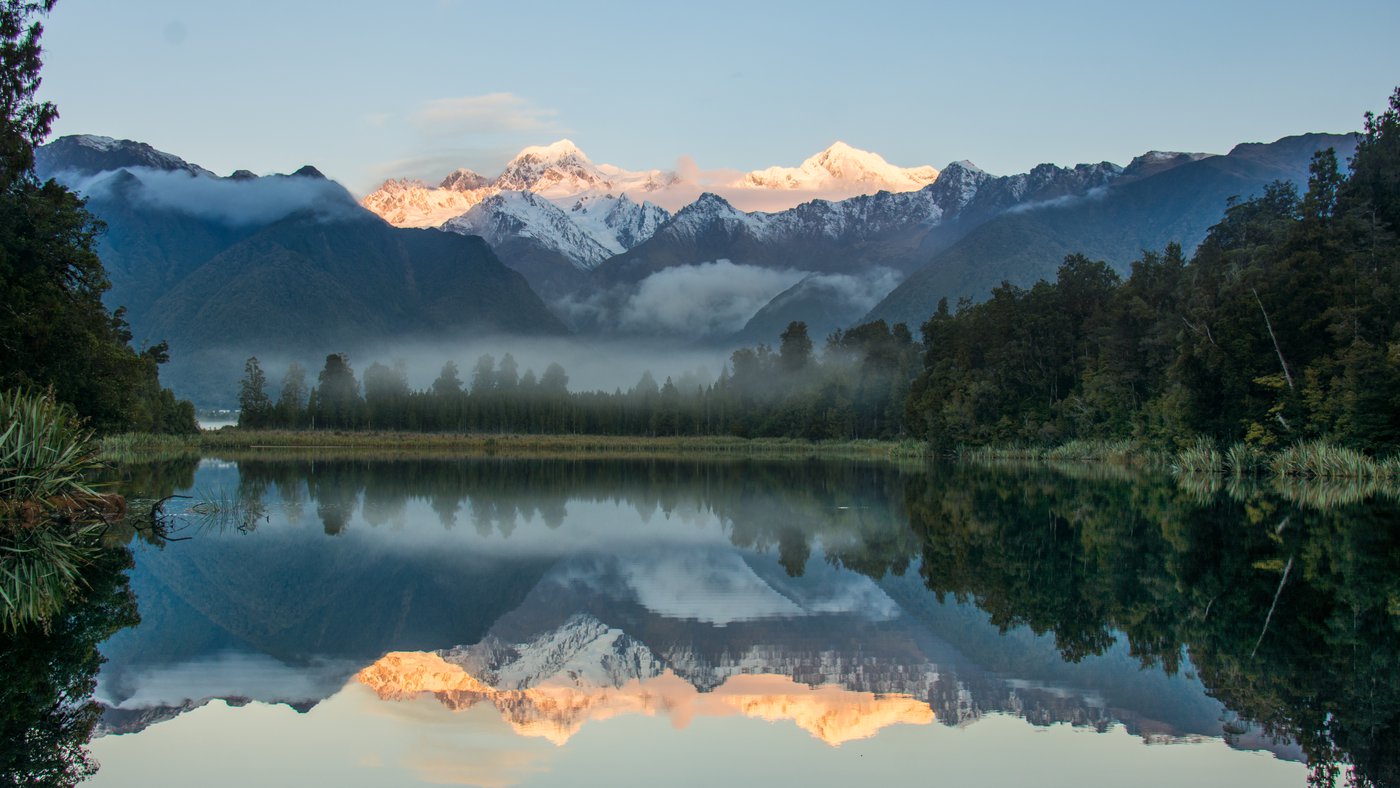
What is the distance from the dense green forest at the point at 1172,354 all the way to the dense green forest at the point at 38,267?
175 feet

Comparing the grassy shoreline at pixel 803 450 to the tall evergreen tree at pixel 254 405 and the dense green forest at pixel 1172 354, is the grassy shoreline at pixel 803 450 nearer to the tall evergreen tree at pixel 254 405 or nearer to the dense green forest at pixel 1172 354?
the dense green forest at pixel 1172 354

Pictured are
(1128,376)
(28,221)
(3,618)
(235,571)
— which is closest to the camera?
(3,618)

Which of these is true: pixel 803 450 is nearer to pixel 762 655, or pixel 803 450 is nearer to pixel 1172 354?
pixel 1172 354

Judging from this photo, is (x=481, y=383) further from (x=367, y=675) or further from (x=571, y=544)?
(x=367, y=675)

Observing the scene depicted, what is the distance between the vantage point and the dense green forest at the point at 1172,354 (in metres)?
53.7

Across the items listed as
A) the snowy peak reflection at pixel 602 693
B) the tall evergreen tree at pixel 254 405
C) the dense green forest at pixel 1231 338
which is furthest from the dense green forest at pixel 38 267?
the tall evergreen tree at pixel 254 405

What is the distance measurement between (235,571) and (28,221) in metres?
17.7

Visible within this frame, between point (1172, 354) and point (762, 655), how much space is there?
6746 cm

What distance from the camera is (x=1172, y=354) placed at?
74.2 meters

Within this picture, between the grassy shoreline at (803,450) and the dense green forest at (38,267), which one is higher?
the dense green forest at (38,267)

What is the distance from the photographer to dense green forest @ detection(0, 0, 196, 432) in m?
31.7

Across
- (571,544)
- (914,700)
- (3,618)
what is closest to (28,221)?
(571,544)

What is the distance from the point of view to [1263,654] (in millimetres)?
14289

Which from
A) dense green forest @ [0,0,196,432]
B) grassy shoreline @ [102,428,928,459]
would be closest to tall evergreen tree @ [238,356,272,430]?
grassy shoreline @ [102,428,928,459]
